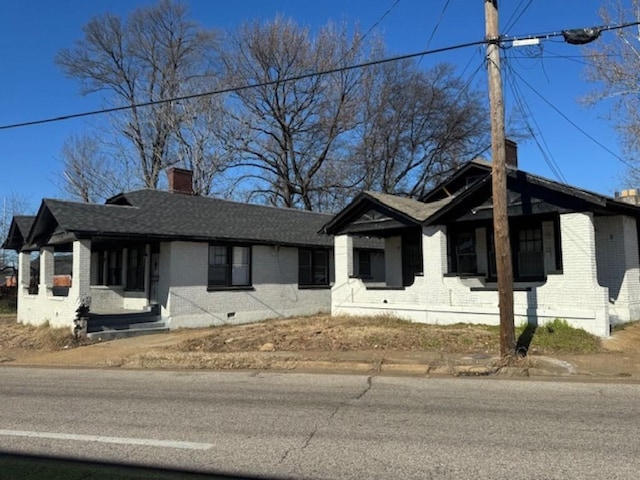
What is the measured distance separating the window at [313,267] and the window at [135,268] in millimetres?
6404

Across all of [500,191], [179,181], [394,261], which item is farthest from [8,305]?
[500,191]

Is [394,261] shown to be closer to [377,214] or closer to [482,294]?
[377,214]

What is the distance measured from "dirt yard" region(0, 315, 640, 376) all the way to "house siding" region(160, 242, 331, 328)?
3.94 feet

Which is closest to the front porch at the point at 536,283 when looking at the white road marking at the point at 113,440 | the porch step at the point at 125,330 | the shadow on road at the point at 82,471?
the porch step at the point at 125,330

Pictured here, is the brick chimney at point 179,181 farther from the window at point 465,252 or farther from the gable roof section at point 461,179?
the window at point 465,252

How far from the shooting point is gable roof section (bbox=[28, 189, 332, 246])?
16569 millimetres

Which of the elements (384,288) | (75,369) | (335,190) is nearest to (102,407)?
(75,369)

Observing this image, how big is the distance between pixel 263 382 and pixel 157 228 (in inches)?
368

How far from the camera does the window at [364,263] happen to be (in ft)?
87.2

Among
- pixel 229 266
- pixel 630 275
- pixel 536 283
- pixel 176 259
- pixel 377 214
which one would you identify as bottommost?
pixel 536 283

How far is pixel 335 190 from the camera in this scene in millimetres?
38188

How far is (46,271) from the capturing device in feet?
64.8

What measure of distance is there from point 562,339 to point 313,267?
12402 millimetres

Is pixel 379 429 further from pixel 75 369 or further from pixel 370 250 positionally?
pixel 370 250
